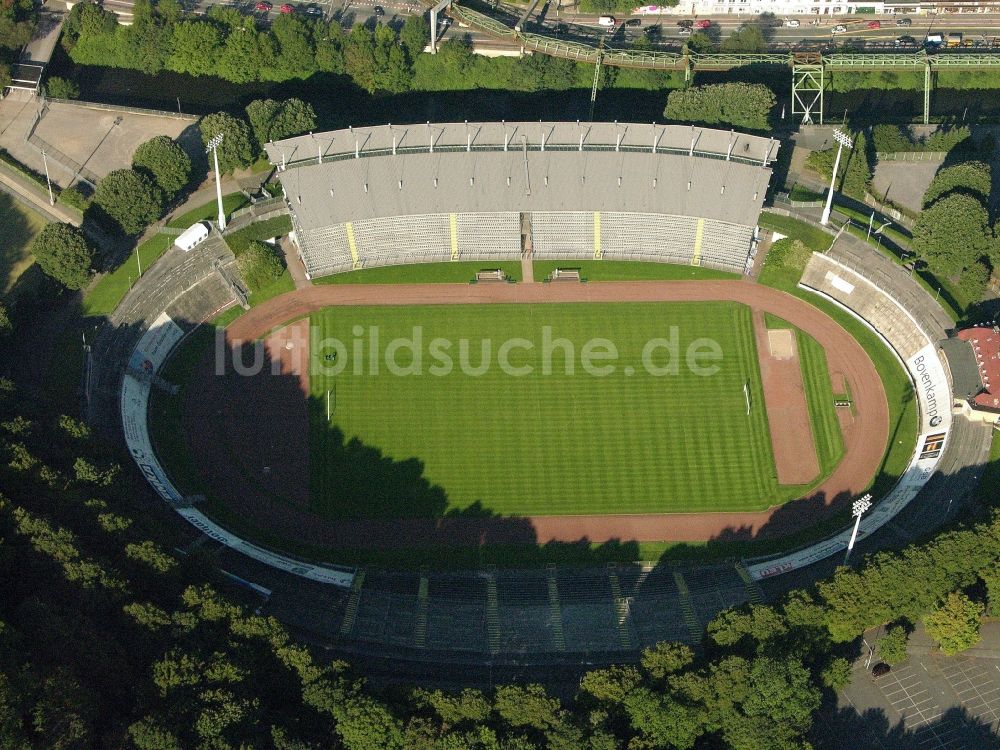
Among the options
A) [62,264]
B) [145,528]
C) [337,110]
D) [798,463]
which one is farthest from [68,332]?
[798,463]

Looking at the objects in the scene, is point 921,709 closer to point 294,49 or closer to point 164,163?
point 164,163

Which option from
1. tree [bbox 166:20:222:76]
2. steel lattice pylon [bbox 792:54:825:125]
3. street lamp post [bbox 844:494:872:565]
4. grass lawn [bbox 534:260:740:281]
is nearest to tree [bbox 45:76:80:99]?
tree [bbox 166:20:222:76]

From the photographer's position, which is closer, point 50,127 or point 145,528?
point 145,528

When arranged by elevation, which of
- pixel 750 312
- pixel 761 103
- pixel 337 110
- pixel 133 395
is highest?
pixel 337 110

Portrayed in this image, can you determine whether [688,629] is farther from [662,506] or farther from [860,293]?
[860,293]

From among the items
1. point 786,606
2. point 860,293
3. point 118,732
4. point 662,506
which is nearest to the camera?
point 118,732

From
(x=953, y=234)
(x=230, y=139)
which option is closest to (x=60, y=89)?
(x=230, y=139)
